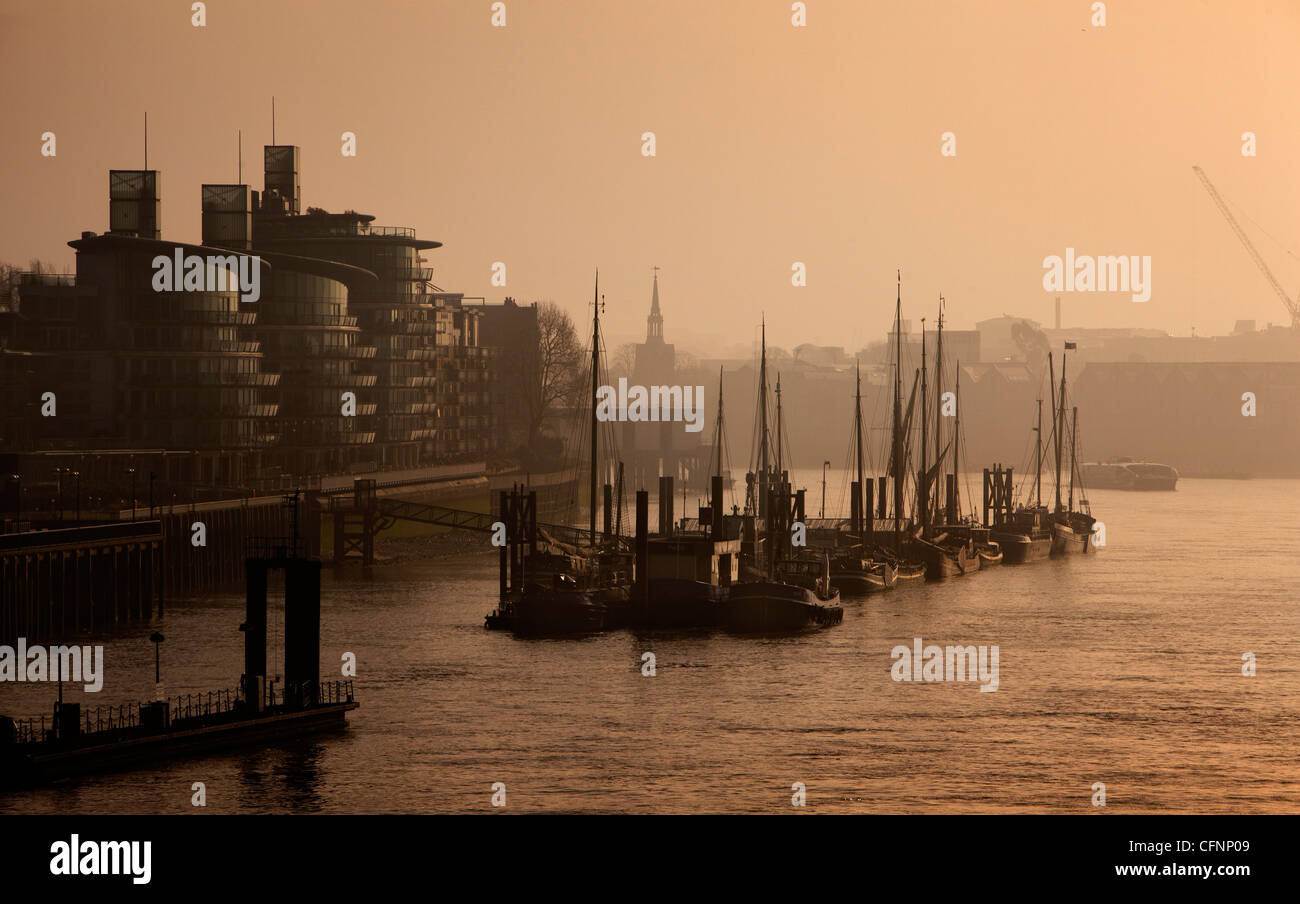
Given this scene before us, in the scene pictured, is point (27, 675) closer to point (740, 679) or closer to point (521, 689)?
point (521, 689)

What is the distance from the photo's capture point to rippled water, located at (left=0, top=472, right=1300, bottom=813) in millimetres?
35031

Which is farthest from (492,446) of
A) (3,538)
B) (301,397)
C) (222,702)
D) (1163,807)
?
(1163,807)

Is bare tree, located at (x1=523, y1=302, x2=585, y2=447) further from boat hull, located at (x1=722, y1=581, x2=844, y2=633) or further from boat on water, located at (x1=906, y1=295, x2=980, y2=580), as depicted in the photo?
boat hull, located at (x1=722, y1=581, x2=844, y2=633)

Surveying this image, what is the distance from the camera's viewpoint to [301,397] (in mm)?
102250

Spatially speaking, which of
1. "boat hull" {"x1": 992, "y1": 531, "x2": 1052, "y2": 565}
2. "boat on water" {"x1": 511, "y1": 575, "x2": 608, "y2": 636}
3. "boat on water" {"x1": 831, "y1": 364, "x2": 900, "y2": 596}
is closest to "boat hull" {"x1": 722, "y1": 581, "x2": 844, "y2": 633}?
"boat on water" {"x1": 511, "y1": 575, "x2": 608, "y2": 636}

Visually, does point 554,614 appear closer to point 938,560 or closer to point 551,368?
point 938,560

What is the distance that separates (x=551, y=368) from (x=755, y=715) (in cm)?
11126

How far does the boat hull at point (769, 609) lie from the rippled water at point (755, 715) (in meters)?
1.39

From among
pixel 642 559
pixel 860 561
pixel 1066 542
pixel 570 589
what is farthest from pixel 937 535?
pixel 570 589

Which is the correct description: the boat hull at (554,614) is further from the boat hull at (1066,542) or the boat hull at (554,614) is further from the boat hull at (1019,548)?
the boat hull at (1066,542)

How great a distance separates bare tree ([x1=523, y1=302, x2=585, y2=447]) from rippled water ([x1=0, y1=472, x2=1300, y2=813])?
245 feet

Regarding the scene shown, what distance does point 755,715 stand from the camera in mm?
44250

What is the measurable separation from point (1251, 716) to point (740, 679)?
1452cm

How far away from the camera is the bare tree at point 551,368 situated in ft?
483
